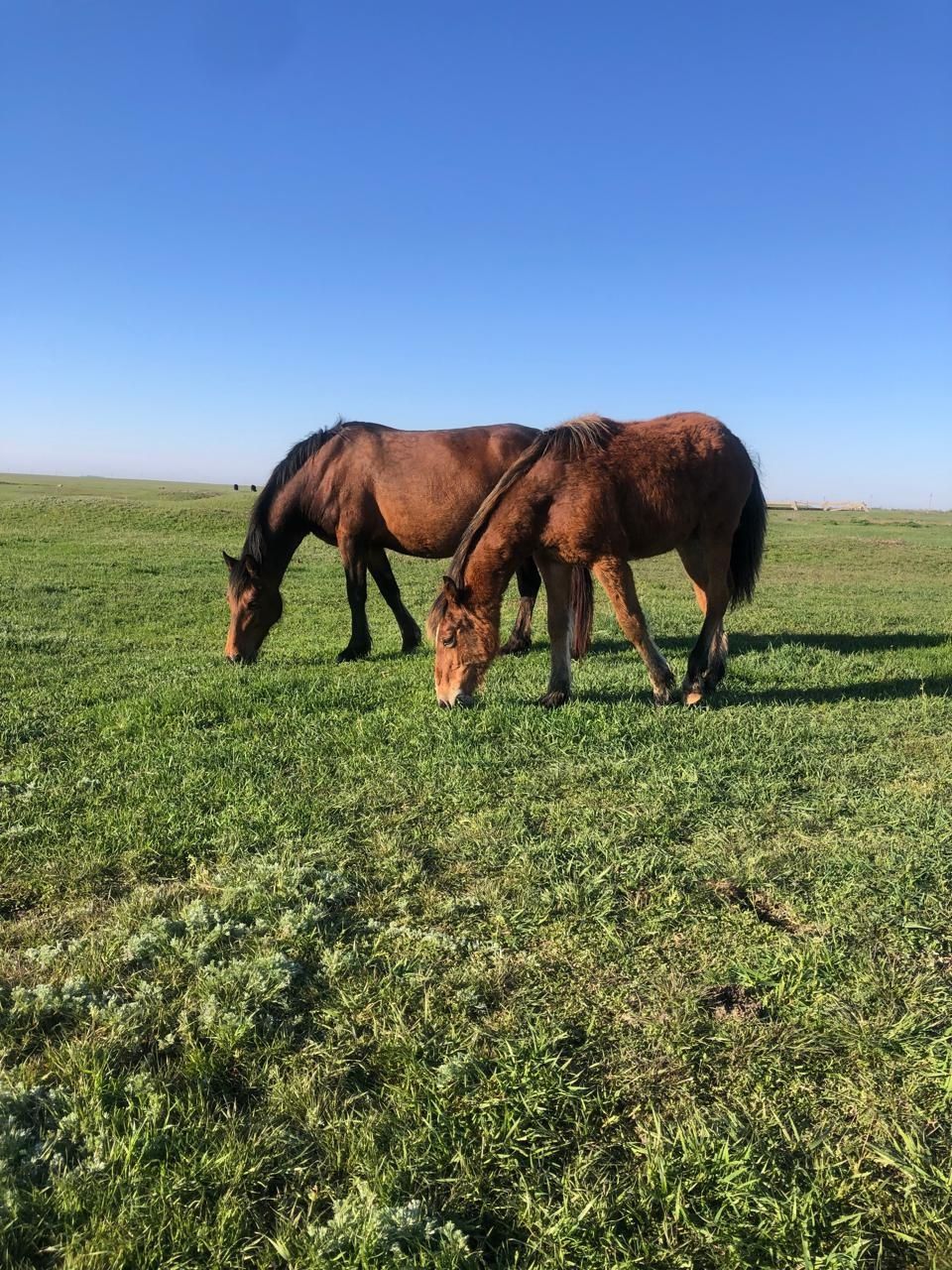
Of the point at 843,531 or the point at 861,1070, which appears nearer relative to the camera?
the point at 861,1070

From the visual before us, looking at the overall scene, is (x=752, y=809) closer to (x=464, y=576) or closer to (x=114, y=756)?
(x=464, y=576)

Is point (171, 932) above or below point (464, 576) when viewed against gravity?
below

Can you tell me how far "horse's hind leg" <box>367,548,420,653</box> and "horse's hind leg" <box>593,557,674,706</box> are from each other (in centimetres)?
326

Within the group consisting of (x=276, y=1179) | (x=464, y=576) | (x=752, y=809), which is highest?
(x=464, y=576)

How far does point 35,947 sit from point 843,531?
41147 mm

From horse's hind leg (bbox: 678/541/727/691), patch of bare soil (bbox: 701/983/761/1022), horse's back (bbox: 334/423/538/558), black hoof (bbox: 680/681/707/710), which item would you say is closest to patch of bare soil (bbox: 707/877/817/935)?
patch of bare soil (bbox: 701/983/761/1022)

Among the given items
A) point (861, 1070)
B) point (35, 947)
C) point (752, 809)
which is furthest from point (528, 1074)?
point (752, 809)

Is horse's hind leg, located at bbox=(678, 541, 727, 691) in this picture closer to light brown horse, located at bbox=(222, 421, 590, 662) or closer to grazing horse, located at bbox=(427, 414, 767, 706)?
grazing horse, located at bbox=(427, 414, 767, 706)

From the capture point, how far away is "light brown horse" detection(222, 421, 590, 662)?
827cm

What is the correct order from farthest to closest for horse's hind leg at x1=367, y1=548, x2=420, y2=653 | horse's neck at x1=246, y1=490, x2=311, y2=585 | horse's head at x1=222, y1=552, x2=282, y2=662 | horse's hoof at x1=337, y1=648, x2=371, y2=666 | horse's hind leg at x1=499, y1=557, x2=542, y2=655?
horse's hind leg at x1=499, y1=557, x2=542, y2=655 → horse's hind leg at x1=367, y1=548, x2=420, y2=653 → horse's neck at x1=246, y1=490, x2=311, y2=585 → horse's hoof at x1=337, y1=648, x2=371, y2=666 → horse's head at x1=222, y1=552, x2=282, y2=662

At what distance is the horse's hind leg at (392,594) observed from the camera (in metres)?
8.88

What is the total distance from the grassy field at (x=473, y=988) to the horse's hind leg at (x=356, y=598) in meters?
2.67

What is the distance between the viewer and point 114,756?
15.6 ft

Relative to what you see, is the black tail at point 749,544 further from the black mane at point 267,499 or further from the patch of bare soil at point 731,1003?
the patch of bare soil at point 731,1003
